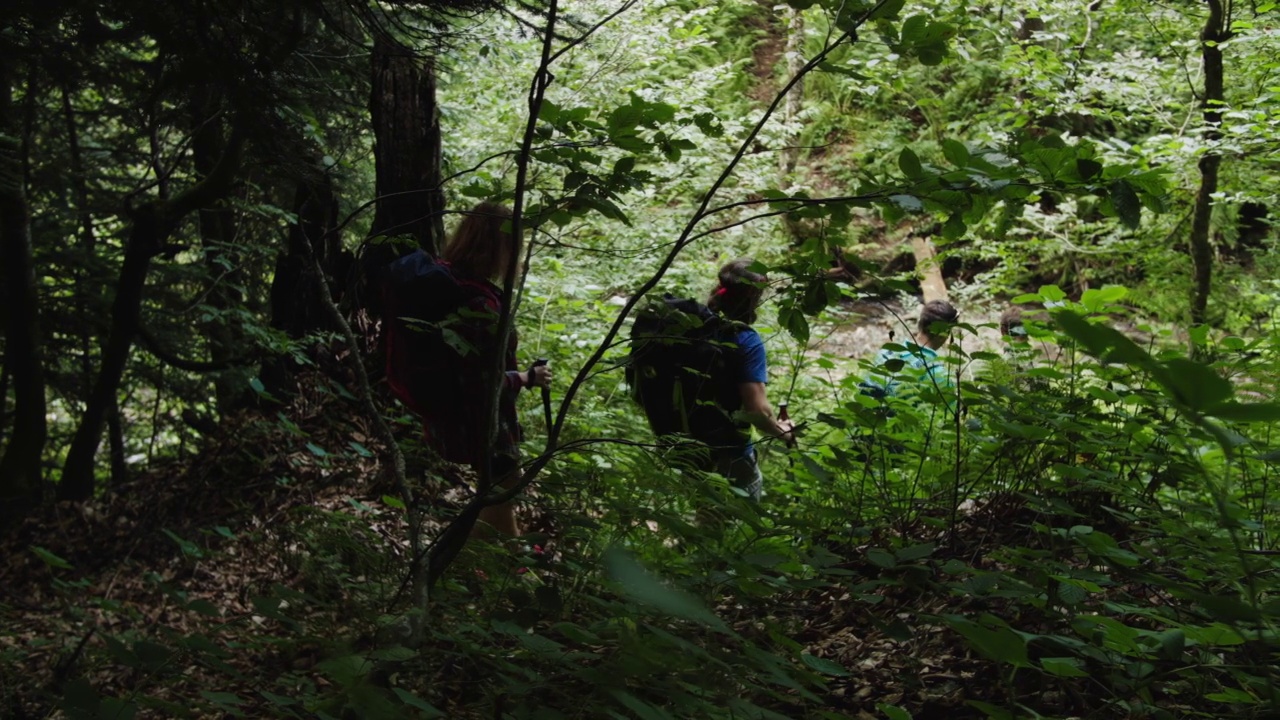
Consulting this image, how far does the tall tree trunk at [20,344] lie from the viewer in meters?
5.20

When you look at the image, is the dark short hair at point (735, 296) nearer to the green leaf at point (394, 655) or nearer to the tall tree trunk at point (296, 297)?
the green leaf at point (394, 655)

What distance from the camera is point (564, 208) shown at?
237 cm

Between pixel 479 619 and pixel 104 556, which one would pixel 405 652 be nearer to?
pixel 479 619

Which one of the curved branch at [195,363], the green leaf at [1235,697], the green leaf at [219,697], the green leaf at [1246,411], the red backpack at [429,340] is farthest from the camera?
the curved branch at [195,363]

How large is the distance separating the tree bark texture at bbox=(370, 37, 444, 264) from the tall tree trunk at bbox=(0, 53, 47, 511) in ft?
6.61

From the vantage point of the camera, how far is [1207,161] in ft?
23.3

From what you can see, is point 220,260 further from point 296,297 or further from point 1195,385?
point 1195,385

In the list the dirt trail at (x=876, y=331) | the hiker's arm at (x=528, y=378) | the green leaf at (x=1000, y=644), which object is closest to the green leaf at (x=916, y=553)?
the green leaf at (x=1000, y=644)

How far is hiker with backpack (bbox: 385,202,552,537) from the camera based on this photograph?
11.3 feet

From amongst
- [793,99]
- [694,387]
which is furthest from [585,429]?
[793,99]

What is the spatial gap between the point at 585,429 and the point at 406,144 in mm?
2089

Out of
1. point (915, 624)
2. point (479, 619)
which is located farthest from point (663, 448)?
point (915, 624)

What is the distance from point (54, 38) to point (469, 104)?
680 cm

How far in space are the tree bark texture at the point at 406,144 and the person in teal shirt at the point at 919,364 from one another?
2874mm
